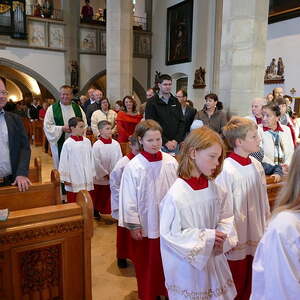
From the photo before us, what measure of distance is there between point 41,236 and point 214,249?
97 cm

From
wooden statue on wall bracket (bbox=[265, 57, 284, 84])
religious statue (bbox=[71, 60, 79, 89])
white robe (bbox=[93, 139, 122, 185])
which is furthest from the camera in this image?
religious statue (bbox=[71, 60, 79, 89])

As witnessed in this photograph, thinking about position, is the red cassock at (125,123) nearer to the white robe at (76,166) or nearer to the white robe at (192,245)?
the white robe at (76,166)

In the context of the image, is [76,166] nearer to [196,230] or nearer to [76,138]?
[76,138]

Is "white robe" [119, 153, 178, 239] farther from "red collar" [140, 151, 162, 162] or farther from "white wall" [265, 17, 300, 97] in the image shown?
"white wall" [265, 17, 300, 97]

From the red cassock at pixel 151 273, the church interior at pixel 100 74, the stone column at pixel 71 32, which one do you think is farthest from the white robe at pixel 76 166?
the stone column at pixel 71 32

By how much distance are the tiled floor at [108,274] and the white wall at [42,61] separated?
947 centimetres

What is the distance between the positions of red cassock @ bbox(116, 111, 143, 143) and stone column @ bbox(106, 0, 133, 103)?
4.37 metres

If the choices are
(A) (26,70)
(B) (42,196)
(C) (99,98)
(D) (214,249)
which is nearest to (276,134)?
(D) (214,249)

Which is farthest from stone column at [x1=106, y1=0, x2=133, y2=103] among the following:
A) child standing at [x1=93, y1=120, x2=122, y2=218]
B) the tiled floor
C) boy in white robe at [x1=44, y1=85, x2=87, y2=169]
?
the tiled floor

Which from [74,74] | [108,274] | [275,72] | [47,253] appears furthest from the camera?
[74,74]

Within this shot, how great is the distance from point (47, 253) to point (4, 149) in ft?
3.45

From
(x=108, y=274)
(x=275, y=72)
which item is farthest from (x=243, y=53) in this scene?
(x=275, y=72)

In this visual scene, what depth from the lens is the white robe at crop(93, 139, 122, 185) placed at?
14.5 feet

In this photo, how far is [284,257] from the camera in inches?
46.1
